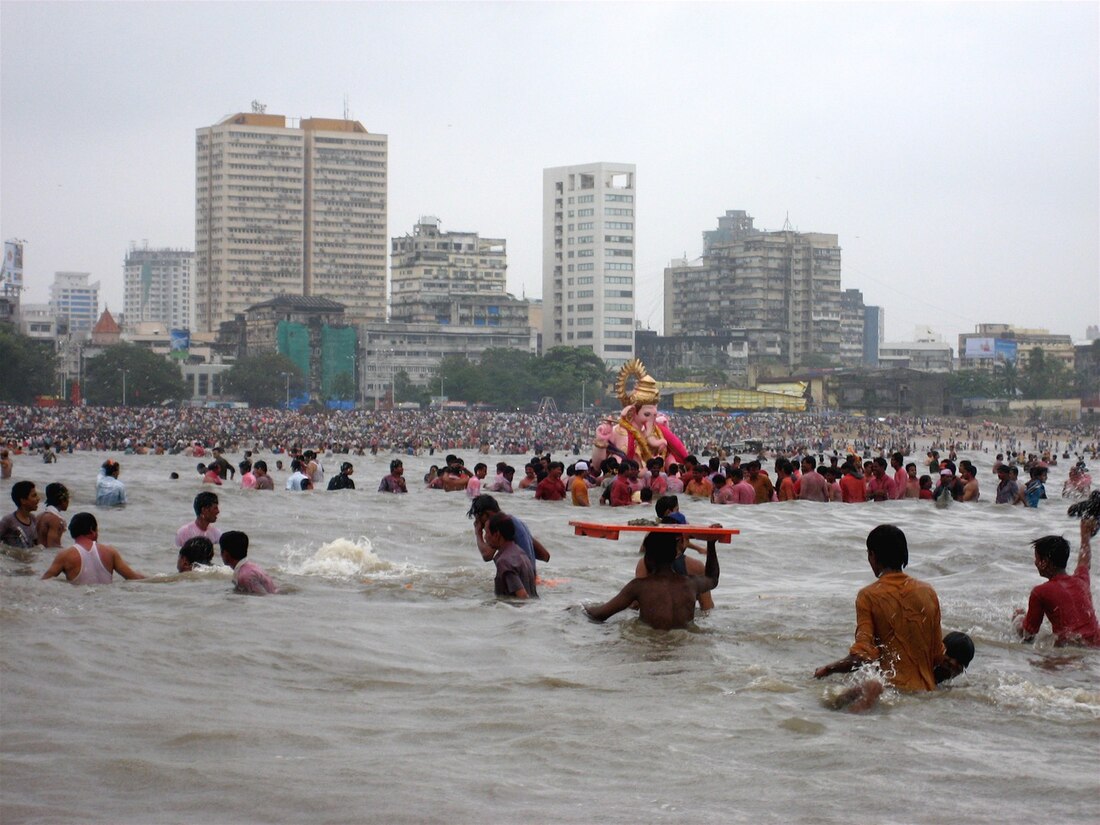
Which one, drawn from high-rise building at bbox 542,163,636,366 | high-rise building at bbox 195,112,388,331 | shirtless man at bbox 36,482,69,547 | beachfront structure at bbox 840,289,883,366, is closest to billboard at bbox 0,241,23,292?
high-rise building at bbox 195,112,388,331

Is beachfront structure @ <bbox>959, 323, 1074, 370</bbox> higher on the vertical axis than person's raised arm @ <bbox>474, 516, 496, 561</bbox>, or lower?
higher

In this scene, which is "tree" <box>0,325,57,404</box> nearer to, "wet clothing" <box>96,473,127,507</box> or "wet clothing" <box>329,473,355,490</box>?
"wet clothing" <box>329,473,355,490</box>

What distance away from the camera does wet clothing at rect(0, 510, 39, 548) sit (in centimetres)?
1136

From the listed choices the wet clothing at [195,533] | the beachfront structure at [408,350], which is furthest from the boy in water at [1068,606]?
the beachfront structure at [408,350]

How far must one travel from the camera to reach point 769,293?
145000mm

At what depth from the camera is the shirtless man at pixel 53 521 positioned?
11430mm

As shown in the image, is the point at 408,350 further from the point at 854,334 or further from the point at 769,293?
the point at 854,334

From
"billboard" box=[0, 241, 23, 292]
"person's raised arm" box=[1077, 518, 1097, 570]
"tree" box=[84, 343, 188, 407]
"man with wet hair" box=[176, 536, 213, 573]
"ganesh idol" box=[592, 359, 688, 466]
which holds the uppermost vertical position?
"billboard" box=[0, 241, 23, 292]

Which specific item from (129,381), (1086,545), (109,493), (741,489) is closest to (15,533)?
(109,493)

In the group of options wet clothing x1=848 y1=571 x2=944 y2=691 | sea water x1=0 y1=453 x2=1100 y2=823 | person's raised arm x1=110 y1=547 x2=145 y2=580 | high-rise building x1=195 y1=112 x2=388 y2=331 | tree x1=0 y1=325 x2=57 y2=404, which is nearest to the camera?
sea water x1=0 y1=453 x2=1100 y2=823

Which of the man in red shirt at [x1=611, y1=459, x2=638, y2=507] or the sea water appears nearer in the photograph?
the sea water

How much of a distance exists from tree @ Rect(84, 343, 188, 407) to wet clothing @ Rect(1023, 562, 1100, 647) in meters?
89.7

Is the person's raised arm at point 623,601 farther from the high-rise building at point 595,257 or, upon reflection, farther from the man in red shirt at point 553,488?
the high-rise building at point 595,257

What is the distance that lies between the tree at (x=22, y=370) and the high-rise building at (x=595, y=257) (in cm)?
5658
